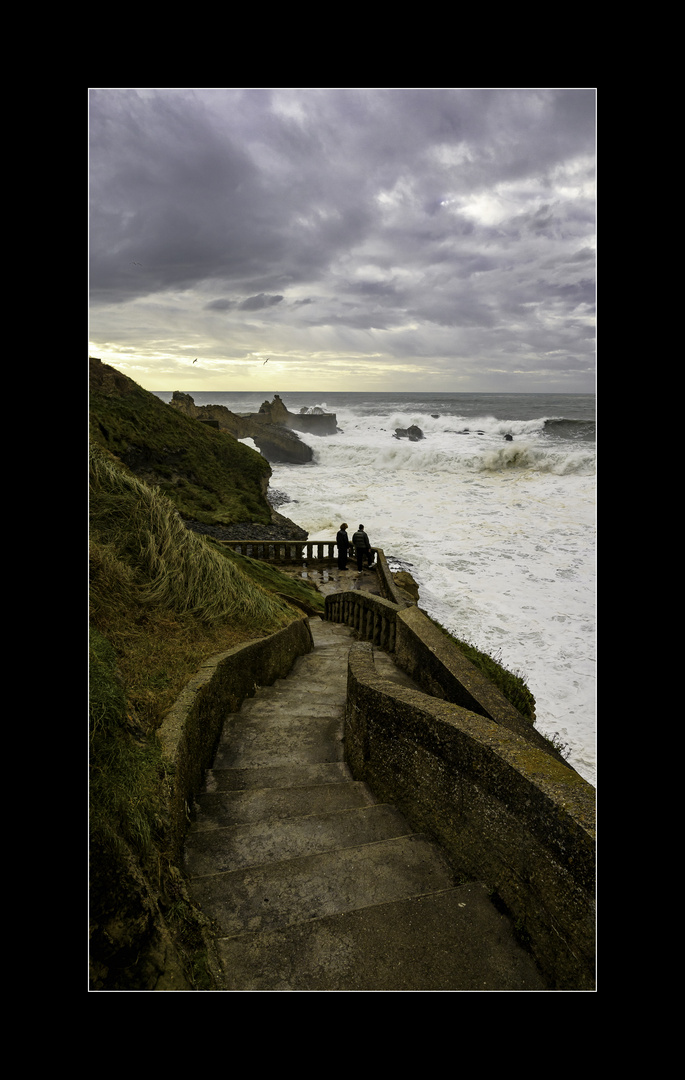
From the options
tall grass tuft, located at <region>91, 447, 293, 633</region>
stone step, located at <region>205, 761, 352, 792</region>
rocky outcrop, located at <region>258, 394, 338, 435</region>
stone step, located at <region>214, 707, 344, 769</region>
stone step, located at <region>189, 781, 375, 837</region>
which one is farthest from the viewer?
rocky outcrop, located at <region>258, 394, 338, 435</region>

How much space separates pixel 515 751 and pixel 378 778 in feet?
4.02

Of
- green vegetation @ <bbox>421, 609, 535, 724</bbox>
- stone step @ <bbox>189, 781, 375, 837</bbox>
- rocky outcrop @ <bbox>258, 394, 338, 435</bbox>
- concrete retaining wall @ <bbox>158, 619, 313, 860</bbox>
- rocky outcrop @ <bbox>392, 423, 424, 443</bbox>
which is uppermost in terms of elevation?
rocky outcrop @ <bbox>258, 394, 338, 435</bbox>

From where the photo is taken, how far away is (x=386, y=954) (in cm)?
207

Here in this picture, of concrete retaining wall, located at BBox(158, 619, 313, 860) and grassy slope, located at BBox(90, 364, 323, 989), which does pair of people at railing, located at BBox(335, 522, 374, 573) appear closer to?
grassy slope, located at BBox(90, 364, 323, 989)

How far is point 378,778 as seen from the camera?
340 cm

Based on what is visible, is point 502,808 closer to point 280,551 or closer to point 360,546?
point 360,546

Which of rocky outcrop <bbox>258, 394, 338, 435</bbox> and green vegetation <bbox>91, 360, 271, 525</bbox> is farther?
rocky outcrop <bbox>258, 394, 338, 435</bbox>

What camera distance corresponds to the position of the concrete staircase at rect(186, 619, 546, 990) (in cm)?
204

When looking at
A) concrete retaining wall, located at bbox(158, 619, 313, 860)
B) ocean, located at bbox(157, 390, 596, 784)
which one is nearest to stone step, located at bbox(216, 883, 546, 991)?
concrete retaining wall, located at bbox(158, 619, 313, 860)

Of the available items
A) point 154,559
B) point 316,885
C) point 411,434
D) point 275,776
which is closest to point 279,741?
point 275,776

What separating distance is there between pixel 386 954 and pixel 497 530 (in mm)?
22646
